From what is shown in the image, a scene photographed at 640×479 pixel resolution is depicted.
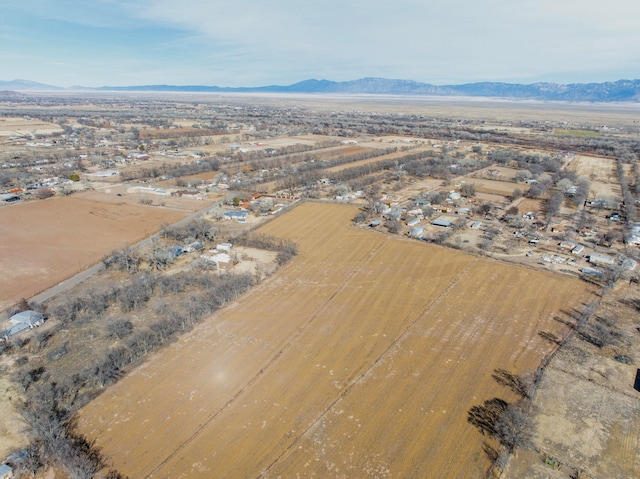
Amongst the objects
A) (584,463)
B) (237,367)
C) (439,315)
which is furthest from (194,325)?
(584,463)

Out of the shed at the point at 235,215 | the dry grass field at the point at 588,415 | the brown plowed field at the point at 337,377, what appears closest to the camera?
the dry grass field at the point at 588,415

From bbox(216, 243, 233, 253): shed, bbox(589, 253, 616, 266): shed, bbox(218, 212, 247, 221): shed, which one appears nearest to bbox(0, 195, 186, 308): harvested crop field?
bbox(218, 212, 247, 221): shed

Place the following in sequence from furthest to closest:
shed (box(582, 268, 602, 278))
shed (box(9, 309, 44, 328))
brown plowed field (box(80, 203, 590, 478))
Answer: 1. shed (box(582, 268, 602, 278))
2. shed (box(9, 309, 44, 328))
3. brown plowed field (box(80, 203, 590, 478))

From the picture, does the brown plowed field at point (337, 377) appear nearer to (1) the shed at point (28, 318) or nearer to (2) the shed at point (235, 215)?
(1) the shed at point (28, 318)

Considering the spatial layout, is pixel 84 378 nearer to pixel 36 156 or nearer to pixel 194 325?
pixel 194 325

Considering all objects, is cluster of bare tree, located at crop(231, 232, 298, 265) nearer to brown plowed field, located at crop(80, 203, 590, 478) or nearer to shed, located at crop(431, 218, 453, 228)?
brown plowed field, located at crop(80, 203, 590, 478)

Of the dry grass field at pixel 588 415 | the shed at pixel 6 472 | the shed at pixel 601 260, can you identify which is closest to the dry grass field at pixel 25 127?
the shed at pixel 6 472
